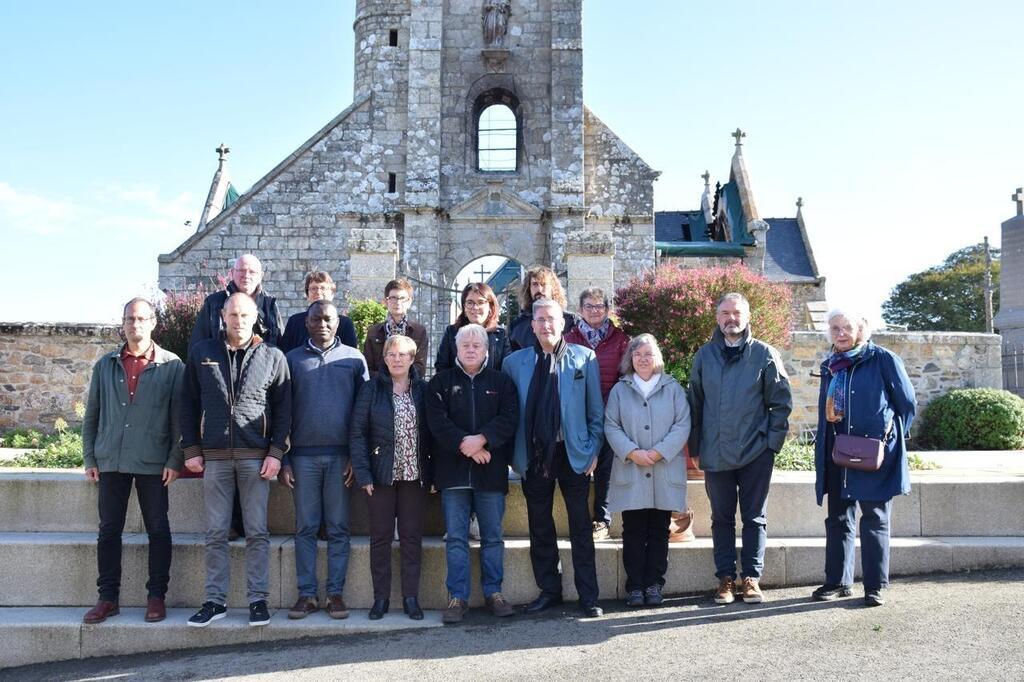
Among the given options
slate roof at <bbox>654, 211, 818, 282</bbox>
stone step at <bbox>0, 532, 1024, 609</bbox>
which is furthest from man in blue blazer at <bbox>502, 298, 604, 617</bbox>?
slate roof at <bbox>654, 211, 818, 282</bbox>

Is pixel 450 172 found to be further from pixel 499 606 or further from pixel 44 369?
pixel 499 606

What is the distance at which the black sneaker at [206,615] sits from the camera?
16.0ft

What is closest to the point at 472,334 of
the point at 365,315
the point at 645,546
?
the point at 645,546

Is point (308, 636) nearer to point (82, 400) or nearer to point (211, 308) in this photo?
point (211, 308)

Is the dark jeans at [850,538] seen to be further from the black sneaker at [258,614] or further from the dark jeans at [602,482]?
the black sneaker at [258,614]

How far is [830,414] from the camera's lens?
523cm

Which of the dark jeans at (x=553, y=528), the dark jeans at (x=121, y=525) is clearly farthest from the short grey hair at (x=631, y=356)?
the dark jeans at (x=121, y=525)

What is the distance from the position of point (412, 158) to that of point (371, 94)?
1959 millimetres

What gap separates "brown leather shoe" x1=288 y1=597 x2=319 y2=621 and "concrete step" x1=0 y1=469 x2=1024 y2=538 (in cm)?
76

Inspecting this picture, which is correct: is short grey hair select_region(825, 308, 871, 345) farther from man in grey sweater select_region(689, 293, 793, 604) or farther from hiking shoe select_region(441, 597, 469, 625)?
hiking shoe select_region(441, 597, 469, 625)

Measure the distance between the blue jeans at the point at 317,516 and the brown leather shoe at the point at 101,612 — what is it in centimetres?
113

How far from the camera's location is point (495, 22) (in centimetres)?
1692

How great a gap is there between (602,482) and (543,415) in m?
0.72

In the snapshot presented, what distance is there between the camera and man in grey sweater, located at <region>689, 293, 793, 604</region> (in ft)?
16.5
